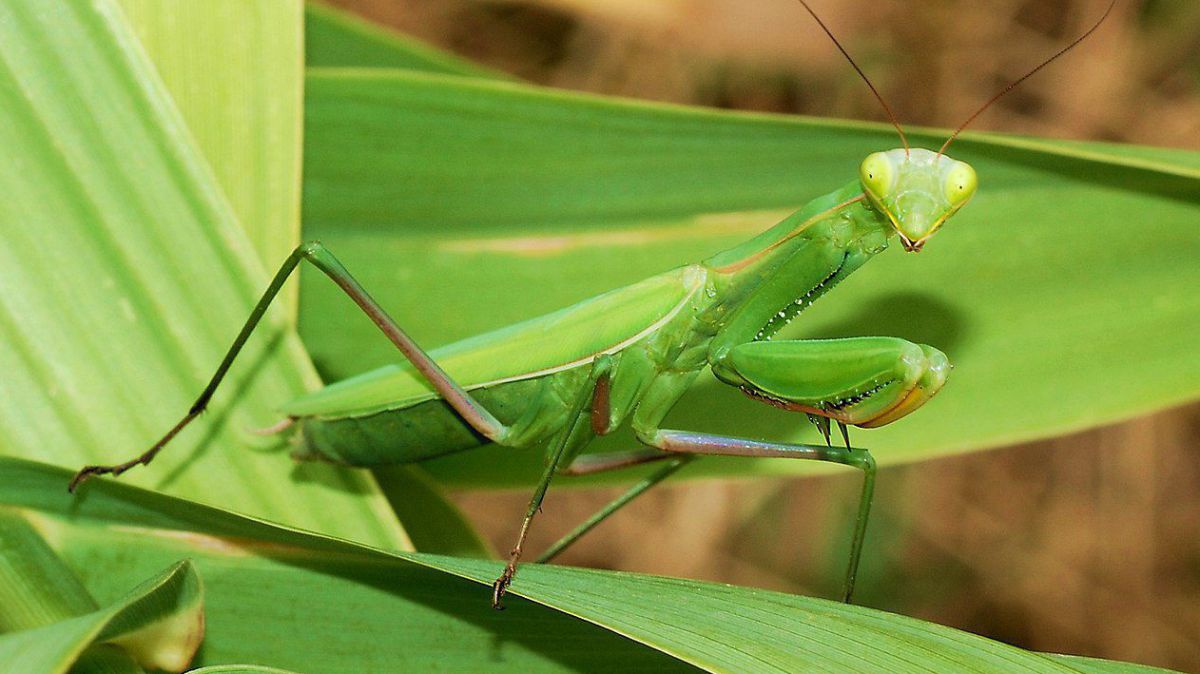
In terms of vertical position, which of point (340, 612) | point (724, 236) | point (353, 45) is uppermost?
point (353, 45)

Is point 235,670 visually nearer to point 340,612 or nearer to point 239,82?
point 340,612

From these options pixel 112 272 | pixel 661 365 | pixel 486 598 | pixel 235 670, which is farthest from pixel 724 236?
pixel 235 670

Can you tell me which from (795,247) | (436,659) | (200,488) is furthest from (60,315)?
(795,247)

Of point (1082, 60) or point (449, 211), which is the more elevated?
point (1082, 60)

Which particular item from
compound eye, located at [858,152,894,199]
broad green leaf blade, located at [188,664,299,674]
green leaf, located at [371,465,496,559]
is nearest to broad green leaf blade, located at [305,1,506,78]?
green leaf, located at [371,465,496,559]

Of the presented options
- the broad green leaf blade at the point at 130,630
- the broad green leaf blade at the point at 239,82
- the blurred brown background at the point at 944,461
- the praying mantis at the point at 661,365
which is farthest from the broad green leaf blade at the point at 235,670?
the blurred brown background at the point at 944,461

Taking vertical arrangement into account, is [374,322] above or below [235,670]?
above

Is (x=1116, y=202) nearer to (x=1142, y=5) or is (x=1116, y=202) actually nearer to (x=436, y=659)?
(x=436, y=659)
